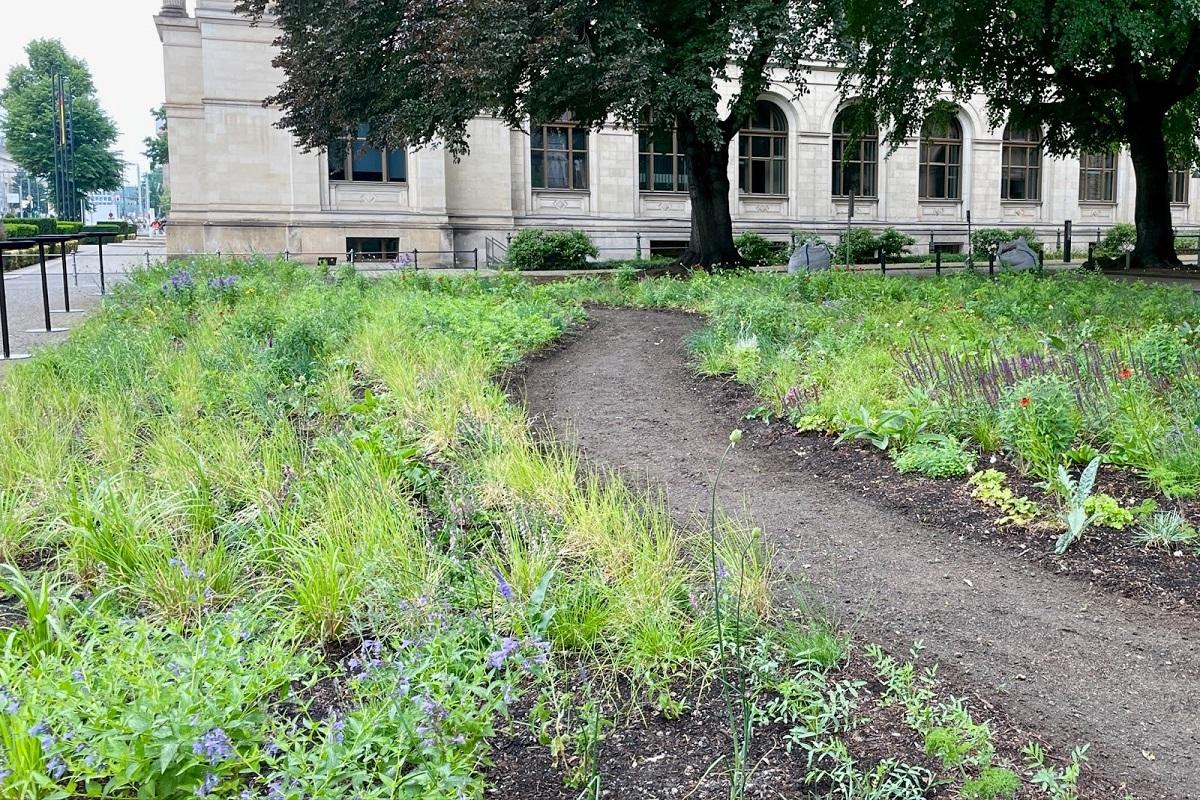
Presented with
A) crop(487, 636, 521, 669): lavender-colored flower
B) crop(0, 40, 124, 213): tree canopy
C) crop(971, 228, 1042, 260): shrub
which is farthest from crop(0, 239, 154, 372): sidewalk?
crop(0, 40, 124, 213): tree canopy

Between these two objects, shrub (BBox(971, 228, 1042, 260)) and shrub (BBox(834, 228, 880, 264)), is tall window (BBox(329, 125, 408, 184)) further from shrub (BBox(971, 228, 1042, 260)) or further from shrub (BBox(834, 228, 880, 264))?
shrub (BBox(971, 228, 1042, 260))

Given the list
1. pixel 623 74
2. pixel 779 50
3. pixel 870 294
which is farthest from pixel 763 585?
pixel 779 50

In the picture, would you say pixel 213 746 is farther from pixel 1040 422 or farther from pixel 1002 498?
pixel 1040 422

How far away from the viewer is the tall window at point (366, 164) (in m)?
31.7

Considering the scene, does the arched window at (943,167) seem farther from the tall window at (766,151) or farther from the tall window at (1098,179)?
the tall window at (766,151)

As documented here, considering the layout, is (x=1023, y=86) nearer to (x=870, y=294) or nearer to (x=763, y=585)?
(x=870, y=294)

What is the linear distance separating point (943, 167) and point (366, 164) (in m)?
21.7

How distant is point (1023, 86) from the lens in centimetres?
2466

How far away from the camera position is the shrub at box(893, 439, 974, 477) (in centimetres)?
565

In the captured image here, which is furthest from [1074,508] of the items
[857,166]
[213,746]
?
[857,166]

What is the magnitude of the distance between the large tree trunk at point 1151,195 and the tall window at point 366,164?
19795mm

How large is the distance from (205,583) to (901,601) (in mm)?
2569

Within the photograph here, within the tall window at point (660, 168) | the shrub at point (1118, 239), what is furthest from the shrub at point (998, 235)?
the tall window at point (660, 168)

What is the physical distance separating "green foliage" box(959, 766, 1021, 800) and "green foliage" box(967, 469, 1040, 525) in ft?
7.95
